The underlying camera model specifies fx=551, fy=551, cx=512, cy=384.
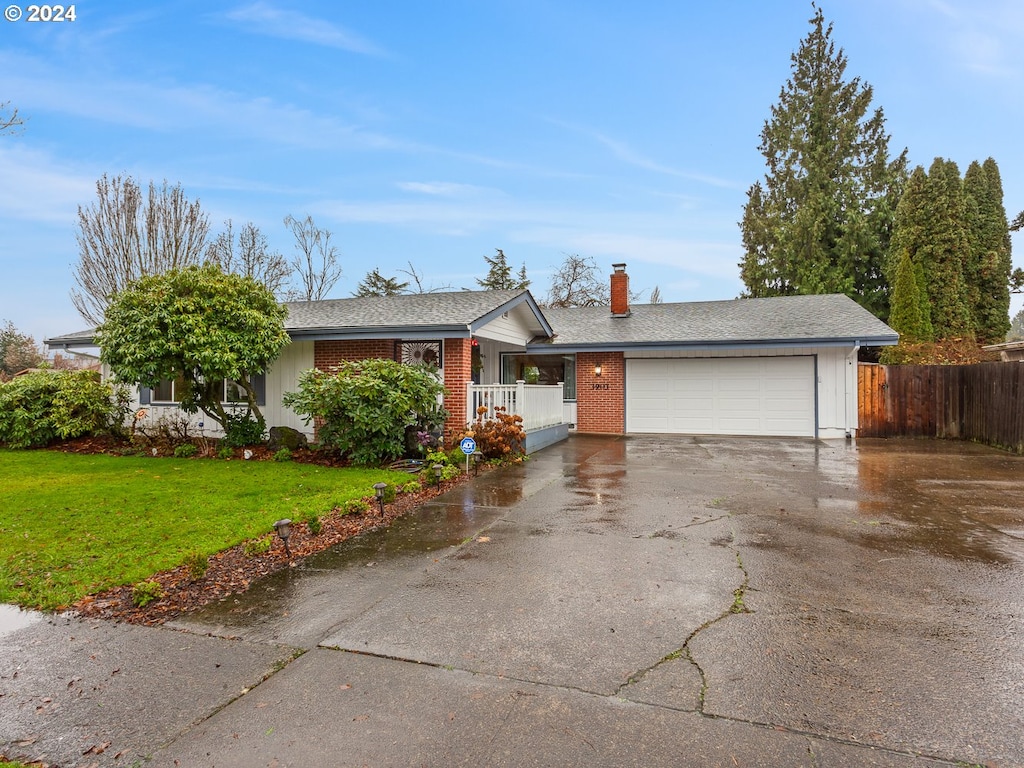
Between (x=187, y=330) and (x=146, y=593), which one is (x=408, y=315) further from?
(x=146, y=593)

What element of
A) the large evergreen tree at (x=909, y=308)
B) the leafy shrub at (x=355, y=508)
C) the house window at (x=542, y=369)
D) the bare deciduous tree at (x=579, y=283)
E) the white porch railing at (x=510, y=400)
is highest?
the bare deciduous tree at (x=579, y=283)

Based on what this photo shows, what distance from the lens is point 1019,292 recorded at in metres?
22.9

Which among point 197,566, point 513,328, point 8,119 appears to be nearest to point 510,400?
point 513,328

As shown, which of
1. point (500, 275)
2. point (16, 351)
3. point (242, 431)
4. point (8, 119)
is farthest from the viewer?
point (500, 275)

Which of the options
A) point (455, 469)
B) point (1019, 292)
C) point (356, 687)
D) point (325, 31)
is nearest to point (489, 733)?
point (356, 687)

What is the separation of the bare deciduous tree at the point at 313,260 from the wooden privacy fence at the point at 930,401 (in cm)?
2697

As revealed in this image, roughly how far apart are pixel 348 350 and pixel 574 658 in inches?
378

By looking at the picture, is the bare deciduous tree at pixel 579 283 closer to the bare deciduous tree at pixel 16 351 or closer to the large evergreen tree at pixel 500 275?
the large evergreen tree at pixel 500 275

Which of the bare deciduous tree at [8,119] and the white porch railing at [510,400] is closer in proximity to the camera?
the bare deciduous tree at [8,119]

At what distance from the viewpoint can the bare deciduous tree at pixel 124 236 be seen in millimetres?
21375

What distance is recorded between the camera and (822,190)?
1091 inches

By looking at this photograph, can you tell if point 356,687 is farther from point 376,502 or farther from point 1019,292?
point 1019,292

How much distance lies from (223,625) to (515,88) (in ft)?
52.4

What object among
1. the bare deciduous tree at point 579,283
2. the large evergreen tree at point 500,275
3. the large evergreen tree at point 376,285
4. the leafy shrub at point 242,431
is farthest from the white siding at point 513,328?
the large evergreen tree at point 376,285
